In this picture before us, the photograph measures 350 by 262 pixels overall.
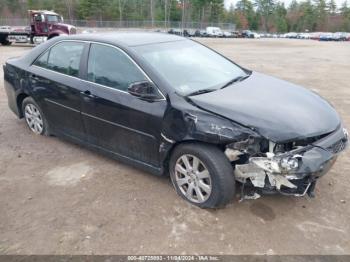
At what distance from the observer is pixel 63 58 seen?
4512 millimetres

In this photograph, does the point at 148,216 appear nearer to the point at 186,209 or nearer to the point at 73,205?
the point at 186,209

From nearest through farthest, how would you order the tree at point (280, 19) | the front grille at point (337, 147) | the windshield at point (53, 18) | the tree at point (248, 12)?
the front grille at point (337, 147)
the windshield at point (53, 18)
the tree at point (280, 19)
the tree at point (248, 12)

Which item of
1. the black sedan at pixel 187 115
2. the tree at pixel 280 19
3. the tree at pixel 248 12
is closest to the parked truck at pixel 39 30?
the black sedan at pixel 187 115

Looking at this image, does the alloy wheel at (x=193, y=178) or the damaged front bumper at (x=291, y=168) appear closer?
the damaged front bumper at (x=291, y=168)

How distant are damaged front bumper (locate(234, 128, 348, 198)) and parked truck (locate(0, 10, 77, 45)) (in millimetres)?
21977

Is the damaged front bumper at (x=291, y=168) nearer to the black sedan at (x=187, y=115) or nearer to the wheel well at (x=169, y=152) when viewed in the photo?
the black sedan at (x=187, y=115)

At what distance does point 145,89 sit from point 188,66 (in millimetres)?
747

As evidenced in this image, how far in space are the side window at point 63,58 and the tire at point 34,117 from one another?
2.02ft

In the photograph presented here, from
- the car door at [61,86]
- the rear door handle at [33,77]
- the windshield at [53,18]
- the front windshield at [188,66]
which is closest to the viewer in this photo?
the front windshield at [188,66]

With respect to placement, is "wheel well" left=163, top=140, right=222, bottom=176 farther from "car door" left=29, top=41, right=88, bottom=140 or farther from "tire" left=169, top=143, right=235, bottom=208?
"car door" left=29, top=41, right=88, bottom=140

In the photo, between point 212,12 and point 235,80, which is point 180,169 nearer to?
point 235,80

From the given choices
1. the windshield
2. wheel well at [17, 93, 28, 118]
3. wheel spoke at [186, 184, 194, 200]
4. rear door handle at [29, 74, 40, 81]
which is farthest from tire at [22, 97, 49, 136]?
the windshield

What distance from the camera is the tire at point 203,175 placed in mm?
3156

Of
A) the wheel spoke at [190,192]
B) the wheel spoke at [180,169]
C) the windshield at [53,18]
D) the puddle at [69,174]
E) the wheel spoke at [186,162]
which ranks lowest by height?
the puddle at [69,174]
